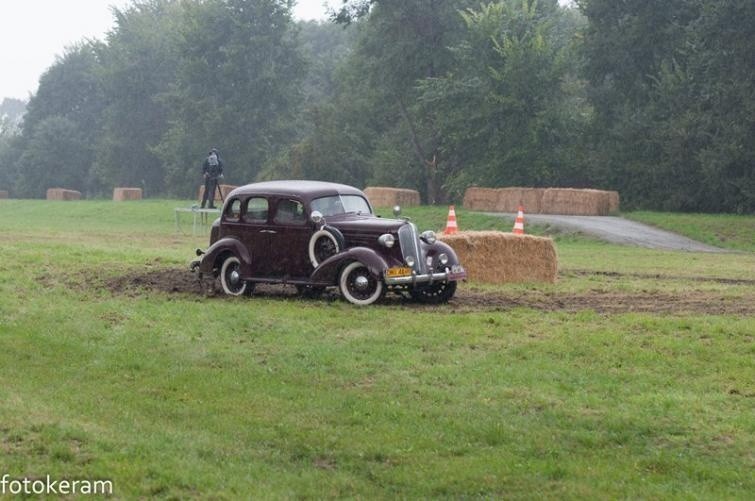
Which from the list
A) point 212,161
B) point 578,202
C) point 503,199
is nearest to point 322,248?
point 212,161

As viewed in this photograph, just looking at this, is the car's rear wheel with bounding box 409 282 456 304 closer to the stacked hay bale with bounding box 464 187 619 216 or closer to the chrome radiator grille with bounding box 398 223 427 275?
the chrome radiator grille with bounding box 398 223 427 275

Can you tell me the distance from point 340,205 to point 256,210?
122 centimetres

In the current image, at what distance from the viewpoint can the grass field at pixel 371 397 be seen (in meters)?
8.41

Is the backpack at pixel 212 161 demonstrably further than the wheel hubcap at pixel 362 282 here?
Yes

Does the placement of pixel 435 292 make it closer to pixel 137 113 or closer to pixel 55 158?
pixel 137 113

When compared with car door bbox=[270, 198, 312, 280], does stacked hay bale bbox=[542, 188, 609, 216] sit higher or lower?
higher

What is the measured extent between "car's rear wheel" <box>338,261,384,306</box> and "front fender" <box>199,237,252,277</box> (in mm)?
1650

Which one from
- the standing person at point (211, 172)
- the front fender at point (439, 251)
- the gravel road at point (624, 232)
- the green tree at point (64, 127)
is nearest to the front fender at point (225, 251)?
the front fender at point (439, 251)

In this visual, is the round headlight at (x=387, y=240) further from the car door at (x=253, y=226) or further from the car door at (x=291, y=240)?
the car door at (x=253, y=226)

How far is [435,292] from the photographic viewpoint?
674 inches

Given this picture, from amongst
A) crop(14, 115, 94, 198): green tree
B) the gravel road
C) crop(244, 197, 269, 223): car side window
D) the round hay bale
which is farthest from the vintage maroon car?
crop(14, 115, 94, 198): green tree

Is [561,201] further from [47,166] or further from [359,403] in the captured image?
[47,166]

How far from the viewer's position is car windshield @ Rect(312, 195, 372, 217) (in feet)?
56.7

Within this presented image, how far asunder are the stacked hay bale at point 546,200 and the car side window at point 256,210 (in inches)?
1196
